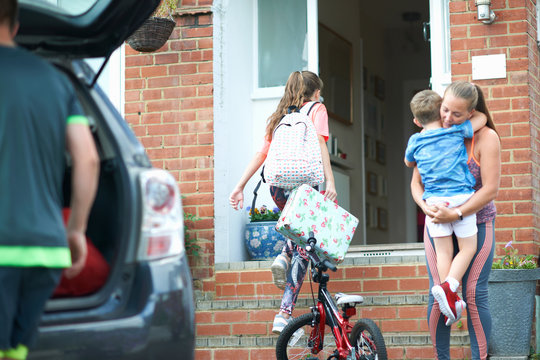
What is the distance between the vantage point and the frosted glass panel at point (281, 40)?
817 centimetres

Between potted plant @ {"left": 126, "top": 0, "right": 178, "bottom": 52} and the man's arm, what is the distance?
4.83m

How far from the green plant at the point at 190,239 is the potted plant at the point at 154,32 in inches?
55.8

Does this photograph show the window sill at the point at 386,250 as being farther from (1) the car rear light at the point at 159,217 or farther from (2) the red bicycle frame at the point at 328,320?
(1) the car rear light at the point at 159,217

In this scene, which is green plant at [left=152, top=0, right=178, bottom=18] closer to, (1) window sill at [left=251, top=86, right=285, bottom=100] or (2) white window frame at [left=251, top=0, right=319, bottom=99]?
Answer: (2) white window frame at [left=251, top=0, right=319, bottom=99]

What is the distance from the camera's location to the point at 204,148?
752 cm

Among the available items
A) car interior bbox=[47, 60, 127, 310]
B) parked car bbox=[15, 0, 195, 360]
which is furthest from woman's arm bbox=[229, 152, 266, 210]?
car interior bbox=[47, 60, 127, 310]

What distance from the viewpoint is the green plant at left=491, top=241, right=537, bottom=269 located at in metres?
6.00

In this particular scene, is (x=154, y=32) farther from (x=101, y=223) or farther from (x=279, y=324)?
(x=101, y=223)

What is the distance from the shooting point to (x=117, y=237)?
2887 millimetres

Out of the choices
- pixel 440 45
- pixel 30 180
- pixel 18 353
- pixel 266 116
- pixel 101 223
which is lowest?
pixel 18 353

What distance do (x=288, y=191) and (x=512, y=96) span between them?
2024mm

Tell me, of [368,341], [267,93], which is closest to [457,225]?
[368,341]

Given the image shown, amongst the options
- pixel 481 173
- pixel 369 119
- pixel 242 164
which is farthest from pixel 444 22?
pixel 369 119

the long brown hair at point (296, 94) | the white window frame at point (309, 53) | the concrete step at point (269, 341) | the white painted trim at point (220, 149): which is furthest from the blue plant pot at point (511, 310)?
the white window frame at point (309, 53)
